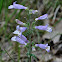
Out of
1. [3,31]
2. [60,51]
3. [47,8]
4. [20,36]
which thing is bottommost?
[60,51]

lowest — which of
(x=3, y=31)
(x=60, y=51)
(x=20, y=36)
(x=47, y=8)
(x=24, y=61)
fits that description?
(x=24, y=61)

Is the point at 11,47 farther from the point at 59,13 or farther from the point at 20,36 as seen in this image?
the point at 59,13

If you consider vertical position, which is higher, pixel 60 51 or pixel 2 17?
pixel 2 17

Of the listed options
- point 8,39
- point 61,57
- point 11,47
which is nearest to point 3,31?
point 8,39

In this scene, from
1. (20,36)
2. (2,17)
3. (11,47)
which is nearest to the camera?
(20,36)

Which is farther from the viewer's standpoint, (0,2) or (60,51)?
(60,51)

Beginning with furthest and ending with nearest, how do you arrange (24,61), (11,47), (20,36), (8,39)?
1. (8,39)
2. (11,47)
3. (24,61)
4. (20,36)

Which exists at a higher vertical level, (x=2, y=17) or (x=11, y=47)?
(x=2, y=17)

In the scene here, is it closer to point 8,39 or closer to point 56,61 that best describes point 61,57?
point 56,61

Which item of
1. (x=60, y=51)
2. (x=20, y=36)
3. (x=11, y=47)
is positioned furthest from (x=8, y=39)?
(x=20, y=36)
